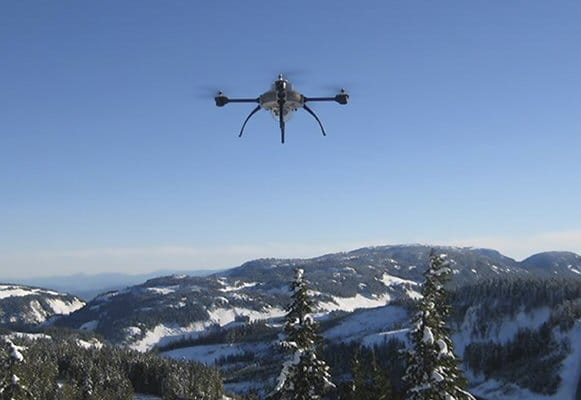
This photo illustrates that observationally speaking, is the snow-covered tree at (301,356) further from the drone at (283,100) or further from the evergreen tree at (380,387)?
the drone at (283,100)

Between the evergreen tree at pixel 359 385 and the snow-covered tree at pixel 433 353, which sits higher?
the snow-covered tree at pixel 433 353

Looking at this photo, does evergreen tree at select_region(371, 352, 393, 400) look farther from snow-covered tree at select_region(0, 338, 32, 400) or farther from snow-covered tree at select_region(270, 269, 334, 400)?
snow-covered tree at select_region(0, 338, 32, 400)

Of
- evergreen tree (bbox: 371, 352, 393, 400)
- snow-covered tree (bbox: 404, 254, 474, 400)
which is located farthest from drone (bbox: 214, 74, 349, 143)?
evergreen tree (bbox: 371, 352, 393, 400)

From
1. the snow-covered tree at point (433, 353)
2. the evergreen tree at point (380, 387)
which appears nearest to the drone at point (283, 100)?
the snow-covered tree at point (433, 353)

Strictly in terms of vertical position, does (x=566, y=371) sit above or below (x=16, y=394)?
below

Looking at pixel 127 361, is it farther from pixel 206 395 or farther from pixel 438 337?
pixel 438 337


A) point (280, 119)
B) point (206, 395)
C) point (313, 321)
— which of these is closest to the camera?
point (280, 119)

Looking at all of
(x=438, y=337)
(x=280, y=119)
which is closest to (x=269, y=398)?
(x=438, y=337)
